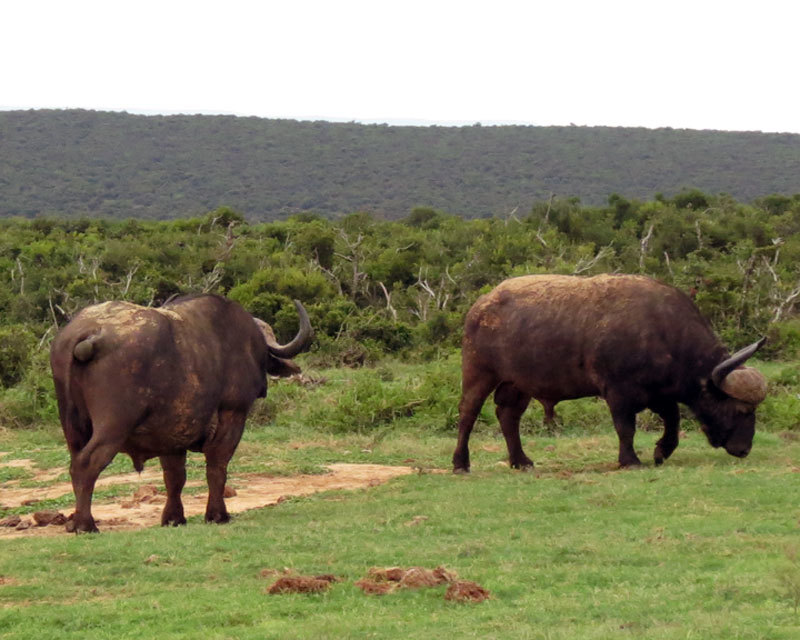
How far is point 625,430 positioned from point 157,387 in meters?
5.05

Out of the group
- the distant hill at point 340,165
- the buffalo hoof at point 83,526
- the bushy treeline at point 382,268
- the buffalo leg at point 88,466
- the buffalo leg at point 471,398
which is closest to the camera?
the buffalo leg at point 88,466

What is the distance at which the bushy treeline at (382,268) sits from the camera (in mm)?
23188

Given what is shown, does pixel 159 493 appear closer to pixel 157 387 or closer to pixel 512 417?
pixel 157 387

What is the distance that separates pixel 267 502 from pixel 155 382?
2.65 m

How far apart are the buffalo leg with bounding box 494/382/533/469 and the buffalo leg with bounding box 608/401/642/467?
1177mm

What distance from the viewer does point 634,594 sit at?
7293mm

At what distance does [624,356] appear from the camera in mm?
12633

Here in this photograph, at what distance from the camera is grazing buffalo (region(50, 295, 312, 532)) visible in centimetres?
1002

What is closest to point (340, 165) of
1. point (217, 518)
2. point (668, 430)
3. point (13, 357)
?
point (13, 357)

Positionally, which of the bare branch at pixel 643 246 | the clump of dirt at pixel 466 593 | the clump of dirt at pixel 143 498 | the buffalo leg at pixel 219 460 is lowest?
the clump of dirt at pixel 143 498

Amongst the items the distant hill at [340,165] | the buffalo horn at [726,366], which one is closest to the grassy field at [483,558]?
the buffalo horn at [726,366]

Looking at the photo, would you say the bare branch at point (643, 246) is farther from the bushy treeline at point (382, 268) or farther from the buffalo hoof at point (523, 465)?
the buffalo hoof at point (523, 465)

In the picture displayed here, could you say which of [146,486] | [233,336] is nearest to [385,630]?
[233,336]

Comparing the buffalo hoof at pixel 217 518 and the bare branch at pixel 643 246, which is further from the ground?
the bare branch at pixel 643 246
